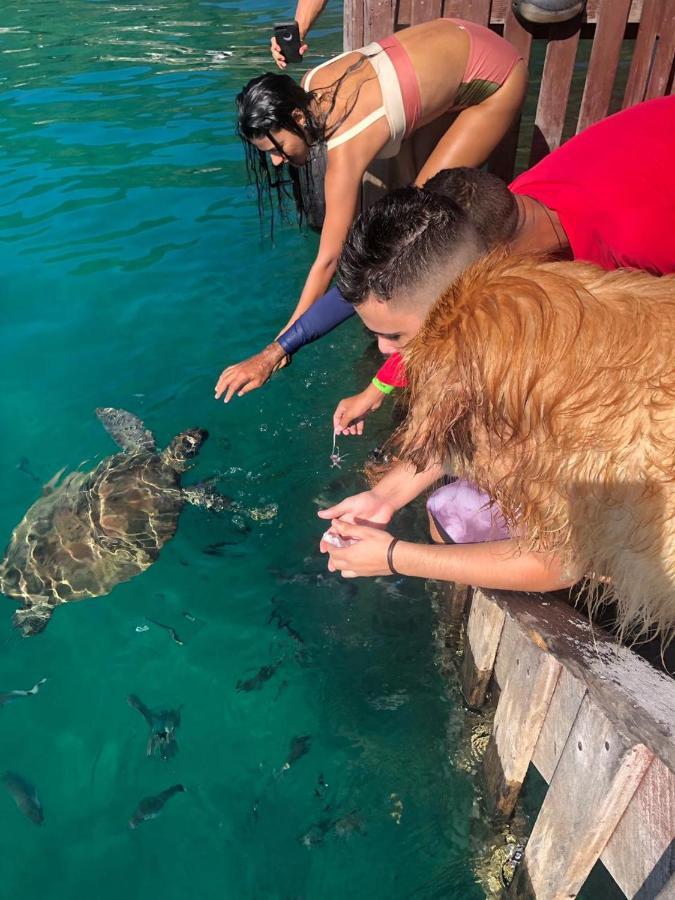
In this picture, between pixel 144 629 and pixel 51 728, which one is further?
pixel 144 629

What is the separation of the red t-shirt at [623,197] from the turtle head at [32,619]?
3230mm

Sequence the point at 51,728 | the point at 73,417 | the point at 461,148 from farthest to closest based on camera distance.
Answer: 1. the point at 73,417
2. the point at 461,148
3. the point at 51,728

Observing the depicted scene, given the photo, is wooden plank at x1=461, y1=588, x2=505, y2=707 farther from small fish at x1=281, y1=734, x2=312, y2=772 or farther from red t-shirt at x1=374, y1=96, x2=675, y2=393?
red t-shirt at x1=374, y1=96, x2=675, y2=393

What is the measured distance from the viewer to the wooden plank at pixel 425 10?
4.67 m

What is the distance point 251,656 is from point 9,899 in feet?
4.58

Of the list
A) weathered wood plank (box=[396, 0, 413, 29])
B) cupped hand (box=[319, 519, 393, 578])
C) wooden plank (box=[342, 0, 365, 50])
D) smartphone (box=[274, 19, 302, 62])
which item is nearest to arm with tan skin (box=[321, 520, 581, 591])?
cupped hand (box=[319, 519, 393, 578])

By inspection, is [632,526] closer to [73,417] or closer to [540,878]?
[540,878]

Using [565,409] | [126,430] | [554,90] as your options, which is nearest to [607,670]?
[565,409]

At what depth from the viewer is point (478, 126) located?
3785mm

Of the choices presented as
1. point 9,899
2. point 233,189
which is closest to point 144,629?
point 9,899

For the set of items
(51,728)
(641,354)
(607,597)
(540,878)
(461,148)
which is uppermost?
(641,354)

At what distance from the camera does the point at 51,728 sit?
3318 millimetres

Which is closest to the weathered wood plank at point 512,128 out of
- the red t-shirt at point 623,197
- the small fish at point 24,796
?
the red t-shirt at point 623,197

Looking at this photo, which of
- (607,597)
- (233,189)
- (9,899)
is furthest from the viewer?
(233,189)
